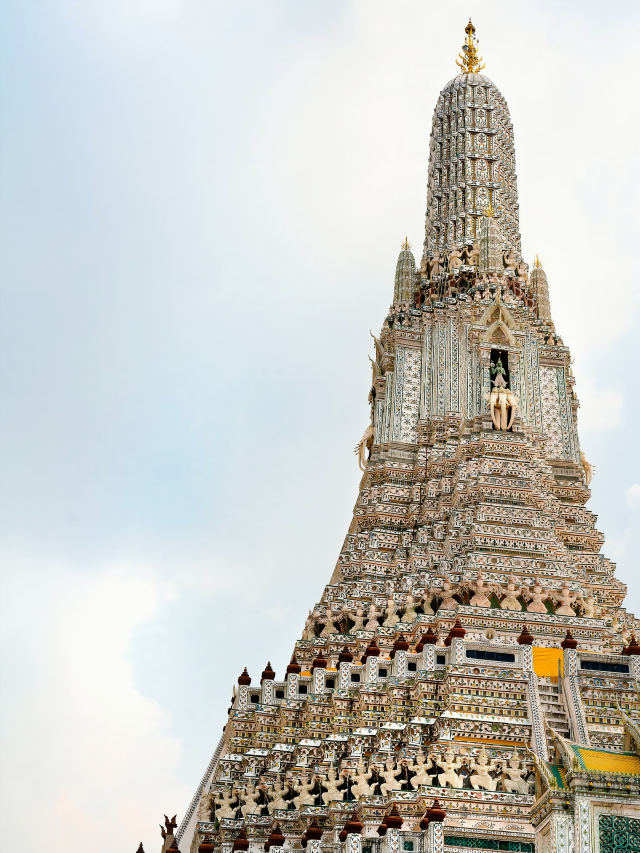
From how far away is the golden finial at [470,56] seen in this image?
69.8 metres

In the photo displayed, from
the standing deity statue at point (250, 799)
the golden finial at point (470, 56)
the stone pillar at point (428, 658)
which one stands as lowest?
the standing deity statue at point (250, 799)

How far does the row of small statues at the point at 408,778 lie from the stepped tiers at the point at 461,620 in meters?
0.06

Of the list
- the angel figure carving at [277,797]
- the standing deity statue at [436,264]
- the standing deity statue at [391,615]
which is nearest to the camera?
the angel figure carving at [277,797]

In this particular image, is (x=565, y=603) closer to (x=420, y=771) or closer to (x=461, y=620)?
(x=461, y=620)

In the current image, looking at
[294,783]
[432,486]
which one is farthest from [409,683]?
[432,486]

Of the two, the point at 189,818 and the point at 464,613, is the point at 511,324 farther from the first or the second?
the point at 189,818

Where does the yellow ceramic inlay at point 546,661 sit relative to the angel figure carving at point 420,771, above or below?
above

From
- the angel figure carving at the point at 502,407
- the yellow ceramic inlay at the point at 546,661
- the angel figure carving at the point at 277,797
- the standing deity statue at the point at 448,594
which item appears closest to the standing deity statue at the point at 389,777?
the angel figure carving at the point at 277,797

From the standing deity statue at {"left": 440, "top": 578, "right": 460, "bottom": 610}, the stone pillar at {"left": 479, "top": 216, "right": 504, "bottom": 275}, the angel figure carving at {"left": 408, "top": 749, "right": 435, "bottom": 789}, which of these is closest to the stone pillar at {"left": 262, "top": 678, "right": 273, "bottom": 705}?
the standing deity statue at {"left": 440, "top": 578, "right": 460, "bottom": 610}

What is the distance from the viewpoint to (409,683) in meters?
37.0

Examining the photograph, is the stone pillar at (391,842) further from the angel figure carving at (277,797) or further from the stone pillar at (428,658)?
the stone pillar at (428,658)

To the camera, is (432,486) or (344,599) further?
(432,486)

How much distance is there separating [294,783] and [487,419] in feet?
70.4

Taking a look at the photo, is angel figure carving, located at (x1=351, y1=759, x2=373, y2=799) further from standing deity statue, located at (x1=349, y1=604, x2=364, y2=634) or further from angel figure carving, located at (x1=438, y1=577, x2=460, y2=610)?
standing deity statue, located at (x1=349, y1=604, x2=364, y2=634)
